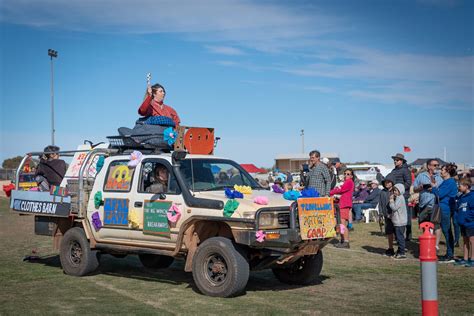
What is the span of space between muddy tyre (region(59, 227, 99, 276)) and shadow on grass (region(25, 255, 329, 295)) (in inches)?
15.1

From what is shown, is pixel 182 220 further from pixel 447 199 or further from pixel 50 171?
pixel 447 199

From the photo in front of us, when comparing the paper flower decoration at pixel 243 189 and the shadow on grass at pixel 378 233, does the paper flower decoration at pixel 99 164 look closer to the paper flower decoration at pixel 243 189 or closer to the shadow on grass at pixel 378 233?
the paper flower decoration at pixel 243 189

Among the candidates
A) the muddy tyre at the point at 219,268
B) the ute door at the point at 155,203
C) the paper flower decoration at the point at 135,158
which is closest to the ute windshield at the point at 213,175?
the ute door at the point at 155,203

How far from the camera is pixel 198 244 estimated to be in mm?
9289

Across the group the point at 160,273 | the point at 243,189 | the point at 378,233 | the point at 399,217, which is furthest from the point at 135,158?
the point at 378,233

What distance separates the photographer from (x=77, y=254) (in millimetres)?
10844

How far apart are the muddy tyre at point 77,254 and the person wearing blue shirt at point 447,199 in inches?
265

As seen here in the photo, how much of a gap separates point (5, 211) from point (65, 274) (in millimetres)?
17928

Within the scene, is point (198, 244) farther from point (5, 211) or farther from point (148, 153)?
point (5, 211)

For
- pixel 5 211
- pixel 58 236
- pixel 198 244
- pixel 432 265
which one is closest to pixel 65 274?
pixel 58 236

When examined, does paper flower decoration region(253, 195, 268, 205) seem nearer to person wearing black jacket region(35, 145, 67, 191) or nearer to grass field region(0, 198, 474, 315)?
grass field region(0, 198, 474, 315)

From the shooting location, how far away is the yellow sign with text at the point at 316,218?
8562 mm

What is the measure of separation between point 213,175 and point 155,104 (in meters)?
2.10

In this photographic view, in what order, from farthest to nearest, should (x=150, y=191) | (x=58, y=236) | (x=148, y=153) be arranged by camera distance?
(x=58, y=236)
(x=148, y=153)
(x=150, y=191)
